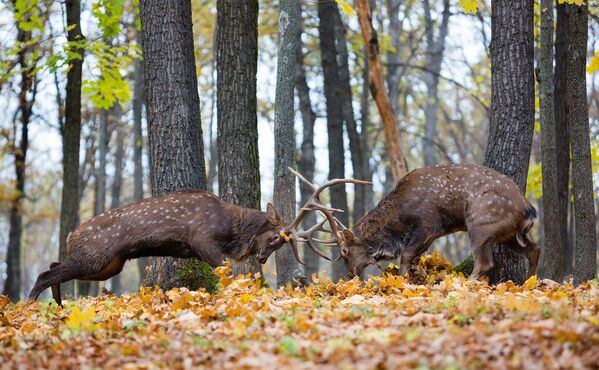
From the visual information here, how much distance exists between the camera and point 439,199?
1056 cm

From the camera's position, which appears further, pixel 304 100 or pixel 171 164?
pixel 304 100

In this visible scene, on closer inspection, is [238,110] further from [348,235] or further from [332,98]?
[332,98]

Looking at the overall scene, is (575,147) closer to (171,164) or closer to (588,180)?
(588,180)

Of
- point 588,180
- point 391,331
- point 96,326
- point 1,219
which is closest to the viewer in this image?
point 391,331

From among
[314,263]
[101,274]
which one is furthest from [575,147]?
[314,263]

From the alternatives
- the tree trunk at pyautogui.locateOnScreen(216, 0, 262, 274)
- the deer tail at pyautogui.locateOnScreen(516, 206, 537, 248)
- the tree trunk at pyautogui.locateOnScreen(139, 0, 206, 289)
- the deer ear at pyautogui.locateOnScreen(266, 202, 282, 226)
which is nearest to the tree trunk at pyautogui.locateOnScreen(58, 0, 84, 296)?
the tree trunk at pyautogui.locateOnScreen(216, 0, 262, 274)

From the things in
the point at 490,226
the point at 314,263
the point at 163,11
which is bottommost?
the point at 314,263

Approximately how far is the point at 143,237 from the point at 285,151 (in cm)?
309

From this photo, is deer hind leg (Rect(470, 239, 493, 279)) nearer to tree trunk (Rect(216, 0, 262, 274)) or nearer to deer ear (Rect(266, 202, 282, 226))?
deer ear (Rect(266, 202, 282, 226))

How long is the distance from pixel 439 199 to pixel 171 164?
387 cm

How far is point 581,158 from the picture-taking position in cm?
1006

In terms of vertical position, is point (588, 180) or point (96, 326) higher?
point (588, 180)

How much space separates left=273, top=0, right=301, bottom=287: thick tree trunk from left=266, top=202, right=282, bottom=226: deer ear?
0.92m

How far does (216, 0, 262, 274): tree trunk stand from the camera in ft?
36.7
